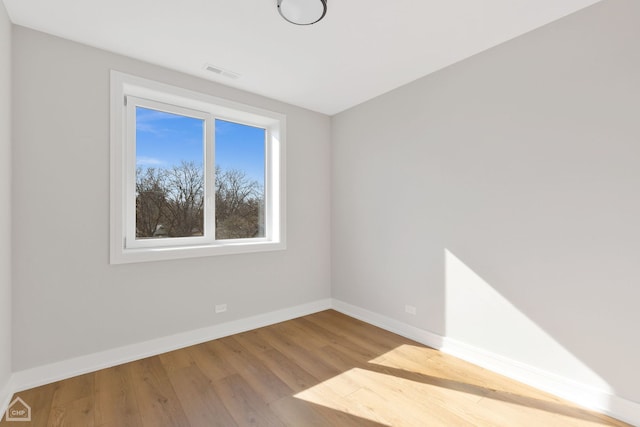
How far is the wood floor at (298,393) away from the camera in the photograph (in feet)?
5.54

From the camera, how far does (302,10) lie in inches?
67.9

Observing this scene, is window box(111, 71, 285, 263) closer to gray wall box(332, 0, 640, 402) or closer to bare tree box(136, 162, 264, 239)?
bare tree box(136, 162, 264, 239)

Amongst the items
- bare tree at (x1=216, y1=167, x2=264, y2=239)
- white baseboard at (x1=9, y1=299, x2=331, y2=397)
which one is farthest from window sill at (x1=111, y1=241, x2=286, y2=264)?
white baseboard at (x1=9, y1=299, x2=331, y2=397)

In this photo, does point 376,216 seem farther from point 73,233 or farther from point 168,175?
point 73,233

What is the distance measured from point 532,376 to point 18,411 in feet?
11.3

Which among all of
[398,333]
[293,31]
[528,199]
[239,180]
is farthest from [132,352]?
[528,199]

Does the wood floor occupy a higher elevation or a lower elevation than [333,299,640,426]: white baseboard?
lower

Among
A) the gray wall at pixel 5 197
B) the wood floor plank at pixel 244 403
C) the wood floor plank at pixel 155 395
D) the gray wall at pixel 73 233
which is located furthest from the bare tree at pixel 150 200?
the wood floor plank at pixel 244 403

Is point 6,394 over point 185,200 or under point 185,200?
under

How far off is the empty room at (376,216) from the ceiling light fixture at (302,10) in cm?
2

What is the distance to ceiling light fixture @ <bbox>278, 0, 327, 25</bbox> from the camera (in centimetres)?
167

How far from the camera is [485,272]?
90.0 inches

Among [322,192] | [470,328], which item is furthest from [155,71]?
[470,328]

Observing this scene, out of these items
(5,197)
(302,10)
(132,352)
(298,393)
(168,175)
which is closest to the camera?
(302,10)
